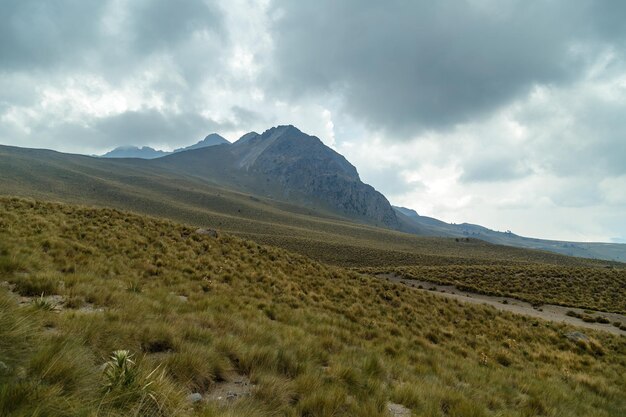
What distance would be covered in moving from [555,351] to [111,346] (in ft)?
52.3

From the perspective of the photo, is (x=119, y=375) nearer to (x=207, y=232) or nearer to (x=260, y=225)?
(x=207, y=232)

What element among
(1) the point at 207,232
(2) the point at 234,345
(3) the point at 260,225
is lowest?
(3) the point at 260,225

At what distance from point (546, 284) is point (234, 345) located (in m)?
40.3

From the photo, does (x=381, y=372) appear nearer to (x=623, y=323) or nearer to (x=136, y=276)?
(x=136, y=276)

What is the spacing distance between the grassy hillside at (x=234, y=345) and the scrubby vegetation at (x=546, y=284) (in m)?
13.8

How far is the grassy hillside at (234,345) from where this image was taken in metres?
3.23

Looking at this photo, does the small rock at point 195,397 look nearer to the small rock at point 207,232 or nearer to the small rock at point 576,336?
the small rock at point 576,336

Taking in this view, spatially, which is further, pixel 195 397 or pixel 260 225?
pixel 260 225

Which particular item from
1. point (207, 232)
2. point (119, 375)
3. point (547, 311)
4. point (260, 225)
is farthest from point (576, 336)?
point (260, 225)

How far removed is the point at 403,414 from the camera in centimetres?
483

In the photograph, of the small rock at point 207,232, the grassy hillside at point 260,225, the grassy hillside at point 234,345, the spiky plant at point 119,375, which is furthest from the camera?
the grassy hillside at point 260,225

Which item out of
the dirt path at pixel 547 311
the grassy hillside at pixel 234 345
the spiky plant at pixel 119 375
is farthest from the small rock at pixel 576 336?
the spiky plant at pixel 119 375

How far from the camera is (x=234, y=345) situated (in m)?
5.55

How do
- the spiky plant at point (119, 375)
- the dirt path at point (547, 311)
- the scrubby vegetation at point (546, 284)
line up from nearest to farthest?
the spiky plant at point (119, 375), the dirt path at point (547, 311), the scrubby vegetation at point (546, 284)
